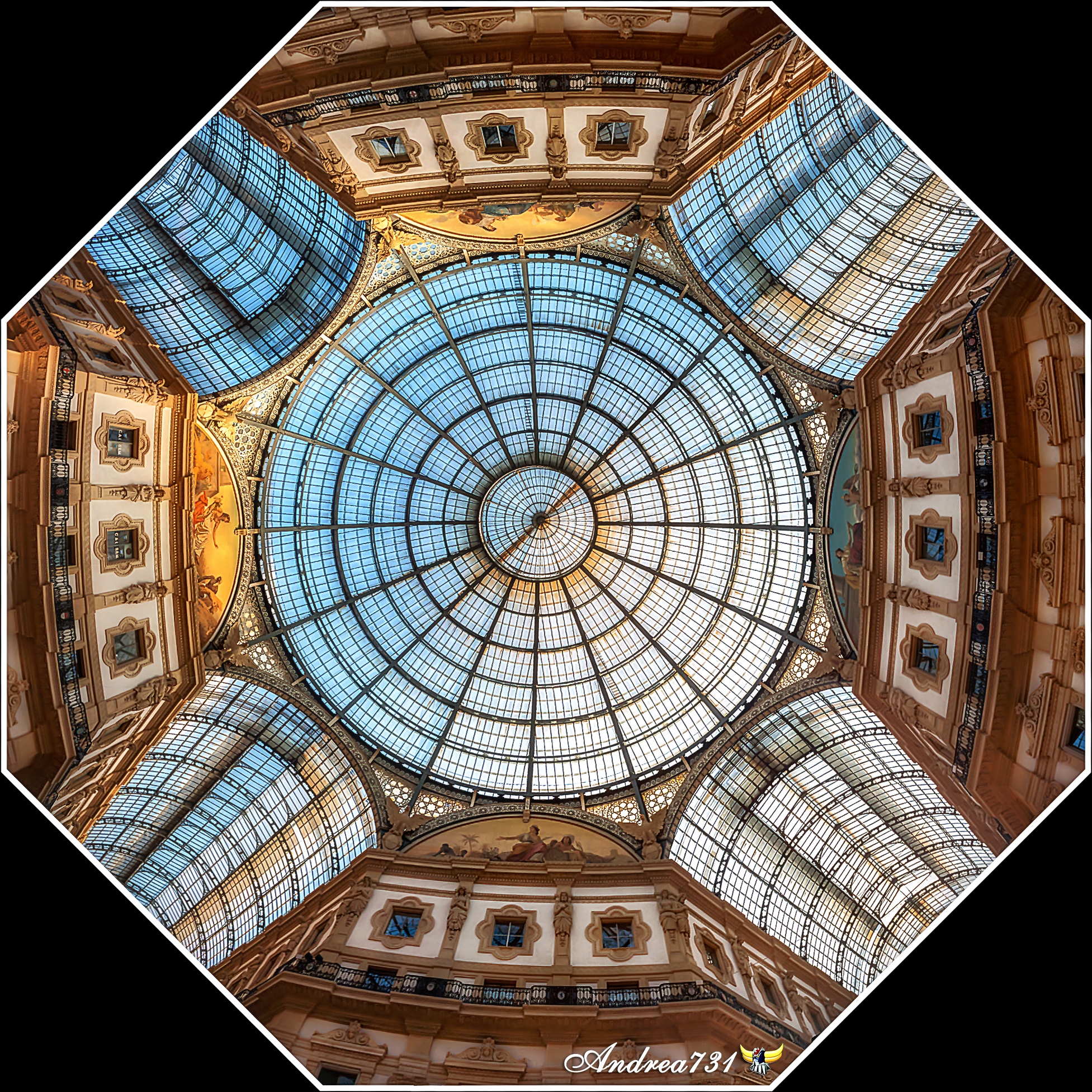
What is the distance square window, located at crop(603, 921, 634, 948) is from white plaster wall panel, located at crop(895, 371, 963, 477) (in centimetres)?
2020

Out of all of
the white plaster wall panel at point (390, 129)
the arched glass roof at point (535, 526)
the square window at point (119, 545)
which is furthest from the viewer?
the arched glass roof at point (535, 526)

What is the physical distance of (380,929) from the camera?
29547mm

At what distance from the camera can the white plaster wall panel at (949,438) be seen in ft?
69.4

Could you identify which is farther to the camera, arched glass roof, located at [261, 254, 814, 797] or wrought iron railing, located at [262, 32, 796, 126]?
arched glass roof, located at [261, 254, 814, 797]

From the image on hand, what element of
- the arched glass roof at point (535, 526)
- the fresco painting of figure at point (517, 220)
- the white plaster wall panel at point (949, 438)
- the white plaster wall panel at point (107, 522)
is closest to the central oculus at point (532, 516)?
the arched glass roof at point (535, 526)

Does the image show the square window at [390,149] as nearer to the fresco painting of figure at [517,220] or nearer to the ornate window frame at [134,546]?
the fresco painting of figure at [517,220]

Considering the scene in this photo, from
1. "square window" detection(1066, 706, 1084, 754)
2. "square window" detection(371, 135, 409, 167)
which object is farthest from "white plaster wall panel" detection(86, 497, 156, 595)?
"square window" detection(1066, 706, 1084, 754)

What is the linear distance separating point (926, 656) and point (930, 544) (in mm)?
3596

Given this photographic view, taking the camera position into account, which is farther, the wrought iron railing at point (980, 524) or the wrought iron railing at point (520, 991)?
the wrought iron railing at point (520, 991)

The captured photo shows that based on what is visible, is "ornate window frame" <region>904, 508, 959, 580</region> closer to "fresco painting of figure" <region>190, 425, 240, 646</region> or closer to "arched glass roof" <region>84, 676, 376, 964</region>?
"fresco painting of figure" <region>190, 425, 240, 646</region>

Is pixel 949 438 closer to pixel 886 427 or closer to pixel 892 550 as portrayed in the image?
pixel 886 427

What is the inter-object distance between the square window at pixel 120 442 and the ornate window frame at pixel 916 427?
25.2m

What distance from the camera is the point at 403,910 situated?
100ft

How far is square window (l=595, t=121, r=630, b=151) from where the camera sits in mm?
21312
